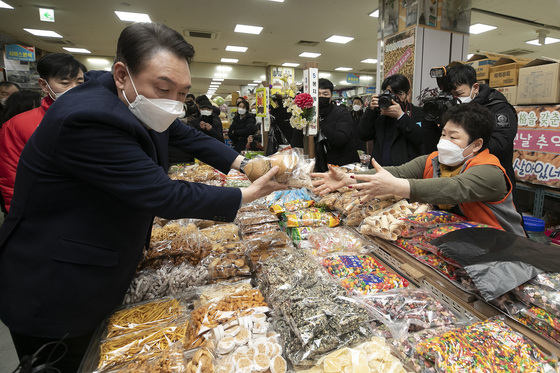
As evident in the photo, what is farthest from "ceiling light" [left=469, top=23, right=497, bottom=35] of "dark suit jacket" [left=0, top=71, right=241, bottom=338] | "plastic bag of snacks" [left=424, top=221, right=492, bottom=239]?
"dark suit jacket" [left=0, top=71, right=241, bottom=338]

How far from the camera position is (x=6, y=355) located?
2.31m

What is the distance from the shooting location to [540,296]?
1.00m

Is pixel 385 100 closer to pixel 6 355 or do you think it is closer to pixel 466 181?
pixel 466 181

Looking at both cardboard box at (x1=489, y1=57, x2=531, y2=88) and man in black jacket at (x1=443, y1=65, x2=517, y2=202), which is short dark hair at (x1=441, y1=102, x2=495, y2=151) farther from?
cardboard box at (x1=489, y1=57, x2=531, y2=88)

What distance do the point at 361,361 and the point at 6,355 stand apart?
2722 millimetres

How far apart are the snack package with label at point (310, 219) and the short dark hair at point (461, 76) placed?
1.43 metres

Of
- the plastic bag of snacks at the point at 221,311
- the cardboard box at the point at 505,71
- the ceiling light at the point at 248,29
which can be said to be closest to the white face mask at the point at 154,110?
the plastic bag of snacks at the point at 221,311

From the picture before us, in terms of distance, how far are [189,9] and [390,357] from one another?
8514mm

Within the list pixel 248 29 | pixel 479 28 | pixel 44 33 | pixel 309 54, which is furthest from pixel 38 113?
pixel 309 54

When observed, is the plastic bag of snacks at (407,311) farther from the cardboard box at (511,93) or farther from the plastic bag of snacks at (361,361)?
the cardboard box at (511,93)

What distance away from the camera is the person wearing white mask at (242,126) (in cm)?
661

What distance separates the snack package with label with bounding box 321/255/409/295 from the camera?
4.29 feet

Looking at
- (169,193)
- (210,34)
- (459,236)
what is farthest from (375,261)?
(210,34)

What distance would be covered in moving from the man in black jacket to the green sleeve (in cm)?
87
